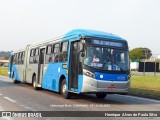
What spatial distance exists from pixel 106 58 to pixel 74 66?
1672 mm

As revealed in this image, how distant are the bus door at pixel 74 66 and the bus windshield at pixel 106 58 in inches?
27.2

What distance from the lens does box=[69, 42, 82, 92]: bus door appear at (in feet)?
51.4

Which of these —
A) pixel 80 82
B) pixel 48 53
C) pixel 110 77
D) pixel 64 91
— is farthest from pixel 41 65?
pixel 110 77

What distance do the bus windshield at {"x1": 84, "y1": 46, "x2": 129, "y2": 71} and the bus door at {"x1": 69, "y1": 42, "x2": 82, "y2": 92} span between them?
Result: 27.2 inches

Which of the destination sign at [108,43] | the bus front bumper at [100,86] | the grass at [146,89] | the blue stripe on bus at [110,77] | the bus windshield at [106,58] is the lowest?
the grass at [146,89]

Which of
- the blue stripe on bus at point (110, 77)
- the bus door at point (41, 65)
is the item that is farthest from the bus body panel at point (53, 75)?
the blue stripe on bus at point (110, 77)

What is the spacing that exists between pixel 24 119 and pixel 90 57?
5.29 meters

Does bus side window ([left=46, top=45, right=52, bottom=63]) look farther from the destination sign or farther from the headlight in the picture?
the headlight

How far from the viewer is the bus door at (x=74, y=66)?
15.7m

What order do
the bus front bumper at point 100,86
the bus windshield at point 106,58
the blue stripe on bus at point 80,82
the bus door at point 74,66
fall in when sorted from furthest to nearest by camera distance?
1. the bus door at point 74,66
2. the blue stripe on bus at point 80,82
3. the bus windshield at point 106,58
4. the bus front bumper at point 100,86
